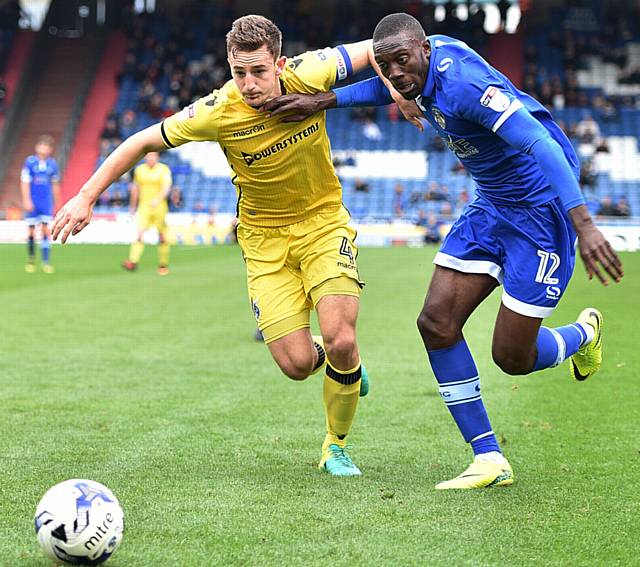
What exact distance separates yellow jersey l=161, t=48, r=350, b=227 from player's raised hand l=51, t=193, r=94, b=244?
1.63 ft

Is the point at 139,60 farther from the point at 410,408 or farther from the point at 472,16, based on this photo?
the point at 410,408

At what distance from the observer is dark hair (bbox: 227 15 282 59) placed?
16.4 ft

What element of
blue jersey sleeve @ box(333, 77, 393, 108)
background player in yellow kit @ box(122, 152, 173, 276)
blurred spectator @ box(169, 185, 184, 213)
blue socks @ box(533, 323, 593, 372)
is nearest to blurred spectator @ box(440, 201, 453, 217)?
blurred spectator @ box(169, 185, 184, 213)

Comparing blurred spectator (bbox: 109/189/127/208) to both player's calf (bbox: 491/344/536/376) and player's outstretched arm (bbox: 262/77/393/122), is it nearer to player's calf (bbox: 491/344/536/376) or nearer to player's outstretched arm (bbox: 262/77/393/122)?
player's outstretched arm (bbox: 262/77/393/122)

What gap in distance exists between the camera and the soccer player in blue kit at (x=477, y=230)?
4.78 meters

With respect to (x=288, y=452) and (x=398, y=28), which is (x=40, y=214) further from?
(x=398, y=28)

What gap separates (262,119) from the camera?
210 inches

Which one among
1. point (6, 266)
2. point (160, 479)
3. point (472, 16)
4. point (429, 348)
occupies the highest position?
point (472, 16)

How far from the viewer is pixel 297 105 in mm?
5262

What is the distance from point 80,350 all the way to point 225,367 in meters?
1.71

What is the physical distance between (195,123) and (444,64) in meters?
1.27

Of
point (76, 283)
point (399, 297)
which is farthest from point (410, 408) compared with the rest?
point (76, 283)

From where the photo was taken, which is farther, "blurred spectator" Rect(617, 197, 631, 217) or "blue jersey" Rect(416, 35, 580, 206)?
"blurred spectator" Rect(617, 197, 631, 217)

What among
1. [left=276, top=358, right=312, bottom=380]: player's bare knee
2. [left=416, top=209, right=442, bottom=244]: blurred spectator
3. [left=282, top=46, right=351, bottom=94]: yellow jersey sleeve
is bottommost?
[left=416, top=209, right=442, bottom=244]: blurred spectator
